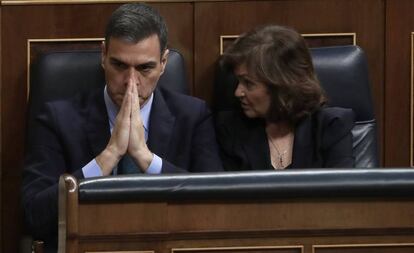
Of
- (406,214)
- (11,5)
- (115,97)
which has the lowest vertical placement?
(406,214)

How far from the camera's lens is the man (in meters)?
2.43

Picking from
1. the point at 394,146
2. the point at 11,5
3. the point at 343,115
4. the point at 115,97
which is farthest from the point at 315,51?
the point at 11,5

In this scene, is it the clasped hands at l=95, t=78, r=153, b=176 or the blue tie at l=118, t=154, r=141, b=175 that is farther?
the blue tie at l=118, t=154, r=141, b=175

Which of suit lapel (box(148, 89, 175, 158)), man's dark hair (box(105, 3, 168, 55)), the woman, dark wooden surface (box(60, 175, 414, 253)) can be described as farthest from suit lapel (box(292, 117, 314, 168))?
dark wooden surface (box(60, 175, 414, 253))

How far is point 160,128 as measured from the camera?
2.57 metres

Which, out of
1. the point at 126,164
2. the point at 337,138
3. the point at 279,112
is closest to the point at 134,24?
the point at 126,164

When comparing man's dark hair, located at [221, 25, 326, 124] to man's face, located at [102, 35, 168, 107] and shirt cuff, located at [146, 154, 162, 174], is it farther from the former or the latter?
shirt cuff, located at [146, 154, 162, 174]

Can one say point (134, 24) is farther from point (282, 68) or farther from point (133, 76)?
point (282, 68)

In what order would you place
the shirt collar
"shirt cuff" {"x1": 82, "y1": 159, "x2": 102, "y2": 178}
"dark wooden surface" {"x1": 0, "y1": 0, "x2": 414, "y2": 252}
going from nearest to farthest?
"shirt cuff" {"x1": 82, "y1": 159, "x2": 102, "y2": 178}
the shirt collar
"dark wooden surface" {"x1": 0, "y1": 0, "x2": 414, "y2": 252}

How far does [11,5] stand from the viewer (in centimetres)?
283

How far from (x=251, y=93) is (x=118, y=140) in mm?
406

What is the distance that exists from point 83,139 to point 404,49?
962 mm

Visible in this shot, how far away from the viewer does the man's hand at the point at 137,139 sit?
95.7 inches

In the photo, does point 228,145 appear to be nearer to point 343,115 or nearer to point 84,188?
point 343,115
